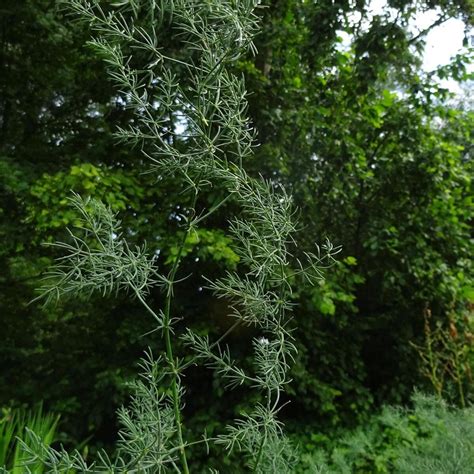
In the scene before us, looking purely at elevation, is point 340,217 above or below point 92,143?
above

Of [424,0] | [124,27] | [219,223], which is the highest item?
[424,0]

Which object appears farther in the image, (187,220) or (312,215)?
(312,215)

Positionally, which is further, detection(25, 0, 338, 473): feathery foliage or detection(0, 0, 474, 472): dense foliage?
detection(0, 0, 474, 472): dense foliage

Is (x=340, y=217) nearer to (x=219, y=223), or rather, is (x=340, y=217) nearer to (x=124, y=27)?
(x=219, y=223)

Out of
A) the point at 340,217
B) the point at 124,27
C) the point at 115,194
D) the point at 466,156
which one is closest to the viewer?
the point at 124,27

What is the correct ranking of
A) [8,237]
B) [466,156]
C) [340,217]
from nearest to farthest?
[8,237], [340,217], [466,156]

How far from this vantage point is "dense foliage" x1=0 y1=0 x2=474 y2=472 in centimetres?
392

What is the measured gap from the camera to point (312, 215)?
4.29 metres

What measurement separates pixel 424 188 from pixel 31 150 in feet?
10.0

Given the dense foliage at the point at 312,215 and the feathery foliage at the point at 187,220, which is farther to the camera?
the dense foliage at the point at 312,215

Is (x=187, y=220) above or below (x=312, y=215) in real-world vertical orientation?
above

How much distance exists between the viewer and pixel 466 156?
5.04 metres

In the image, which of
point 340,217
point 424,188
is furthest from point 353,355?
point 424,188

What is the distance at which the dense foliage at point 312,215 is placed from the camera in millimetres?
3918
